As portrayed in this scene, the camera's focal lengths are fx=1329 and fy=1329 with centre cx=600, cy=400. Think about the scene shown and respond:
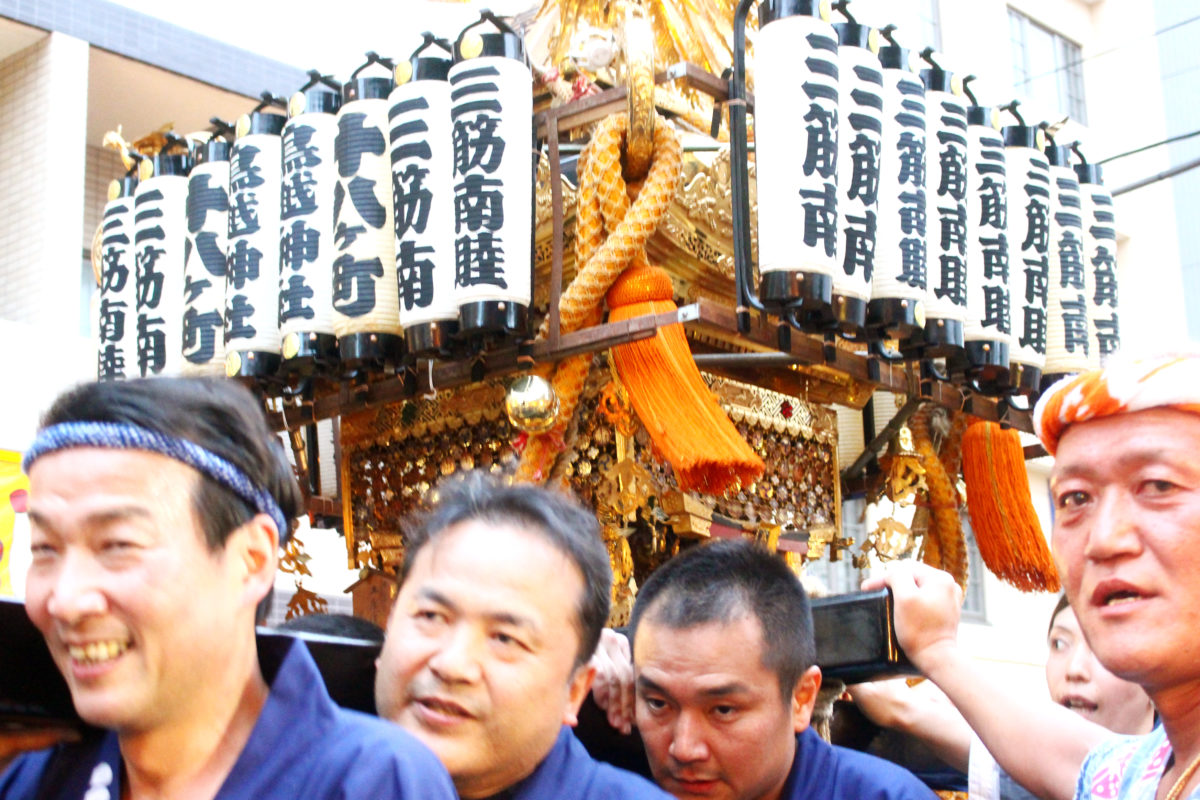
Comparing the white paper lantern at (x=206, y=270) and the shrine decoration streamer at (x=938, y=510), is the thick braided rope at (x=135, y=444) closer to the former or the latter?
the white paper lantern at (x=206, y=270)

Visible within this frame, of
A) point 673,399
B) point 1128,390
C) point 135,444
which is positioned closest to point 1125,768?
point 1128,390

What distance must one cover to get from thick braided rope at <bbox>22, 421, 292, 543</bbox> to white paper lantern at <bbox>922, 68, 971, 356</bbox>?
2.87 meters

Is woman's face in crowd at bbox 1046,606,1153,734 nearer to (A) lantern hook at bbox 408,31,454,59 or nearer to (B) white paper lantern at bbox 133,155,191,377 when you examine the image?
(A) lantern hook at bbox 408,31,454,59

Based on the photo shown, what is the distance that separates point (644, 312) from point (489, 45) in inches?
33.5

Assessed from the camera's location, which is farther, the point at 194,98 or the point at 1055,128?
the point at 194,98

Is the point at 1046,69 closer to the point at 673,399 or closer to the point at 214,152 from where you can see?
the point at 214,152

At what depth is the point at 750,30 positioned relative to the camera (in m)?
5.00

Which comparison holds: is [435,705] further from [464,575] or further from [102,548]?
[102,548]

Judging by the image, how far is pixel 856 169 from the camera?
145 inches

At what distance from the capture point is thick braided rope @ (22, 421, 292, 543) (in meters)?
1.35

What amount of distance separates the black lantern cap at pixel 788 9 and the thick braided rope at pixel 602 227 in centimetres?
42

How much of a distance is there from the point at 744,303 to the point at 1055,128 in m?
1.90

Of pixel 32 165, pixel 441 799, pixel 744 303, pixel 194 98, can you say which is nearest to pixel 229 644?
pixel 441 799

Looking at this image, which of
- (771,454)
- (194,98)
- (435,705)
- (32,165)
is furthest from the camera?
(194,98)
